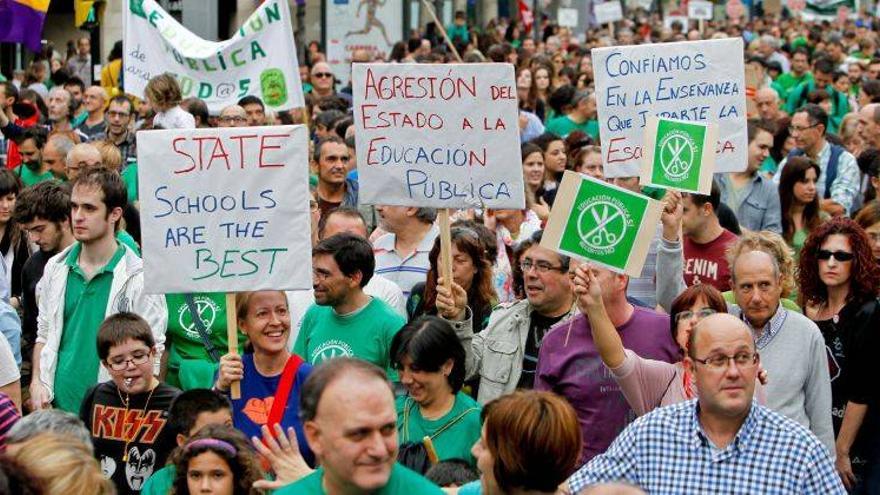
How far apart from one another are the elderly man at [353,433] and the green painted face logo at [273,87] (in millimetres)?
8061

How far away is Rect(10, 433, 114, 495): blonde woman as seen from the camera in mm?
4887

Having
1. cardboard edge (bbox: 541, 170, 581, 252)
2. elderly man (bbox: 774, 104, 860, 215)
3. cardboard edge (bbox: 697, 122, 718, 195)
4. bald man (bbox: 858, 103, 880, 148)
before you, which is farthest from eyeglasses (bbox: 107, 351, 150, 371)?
bald man (bbox: 858, 103, 880, 148)

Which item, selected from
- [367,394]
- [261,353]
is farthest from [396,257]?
[367,394]

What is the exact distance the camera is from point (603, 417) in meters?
7.04

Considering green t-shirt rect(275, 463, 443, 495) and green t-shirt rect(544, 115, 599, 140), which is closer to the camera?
green t-shirt rect(275, 463, 443, 495)

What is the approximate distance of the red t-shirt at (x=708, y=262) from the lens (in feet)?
30.0

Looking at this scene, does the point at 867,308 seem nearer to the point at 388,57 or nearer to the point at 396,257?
the point at 396,257

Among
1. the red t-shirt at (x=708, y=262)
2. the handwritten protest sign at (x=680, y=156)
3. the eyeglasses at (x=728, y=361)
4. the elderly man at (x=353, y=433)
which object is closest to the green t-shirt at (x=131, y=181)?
the red t-shirt at (x=708, y=262)

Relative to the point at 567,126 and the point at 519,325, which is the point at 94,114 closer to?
the point at 567,126

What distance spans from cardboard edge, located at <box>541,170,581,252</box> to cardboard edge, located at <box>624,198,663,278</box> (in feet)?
0.95

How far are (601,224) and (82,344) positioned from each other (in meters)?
2.64

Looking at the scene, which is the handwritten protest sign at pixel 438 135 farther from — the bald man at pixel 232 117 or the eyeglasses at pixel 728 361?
the bald man at pixel 232 117

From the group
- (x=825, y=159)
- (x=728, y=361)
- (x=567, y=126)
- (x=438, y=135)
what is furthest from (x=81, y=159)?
(x=728, y=361)

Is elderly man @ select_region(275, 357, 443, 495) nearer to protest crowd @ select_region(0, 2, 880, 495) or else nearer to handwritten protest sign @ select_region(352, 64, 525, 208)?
protest crowd @ select_region(0, 2, 880, 495)
